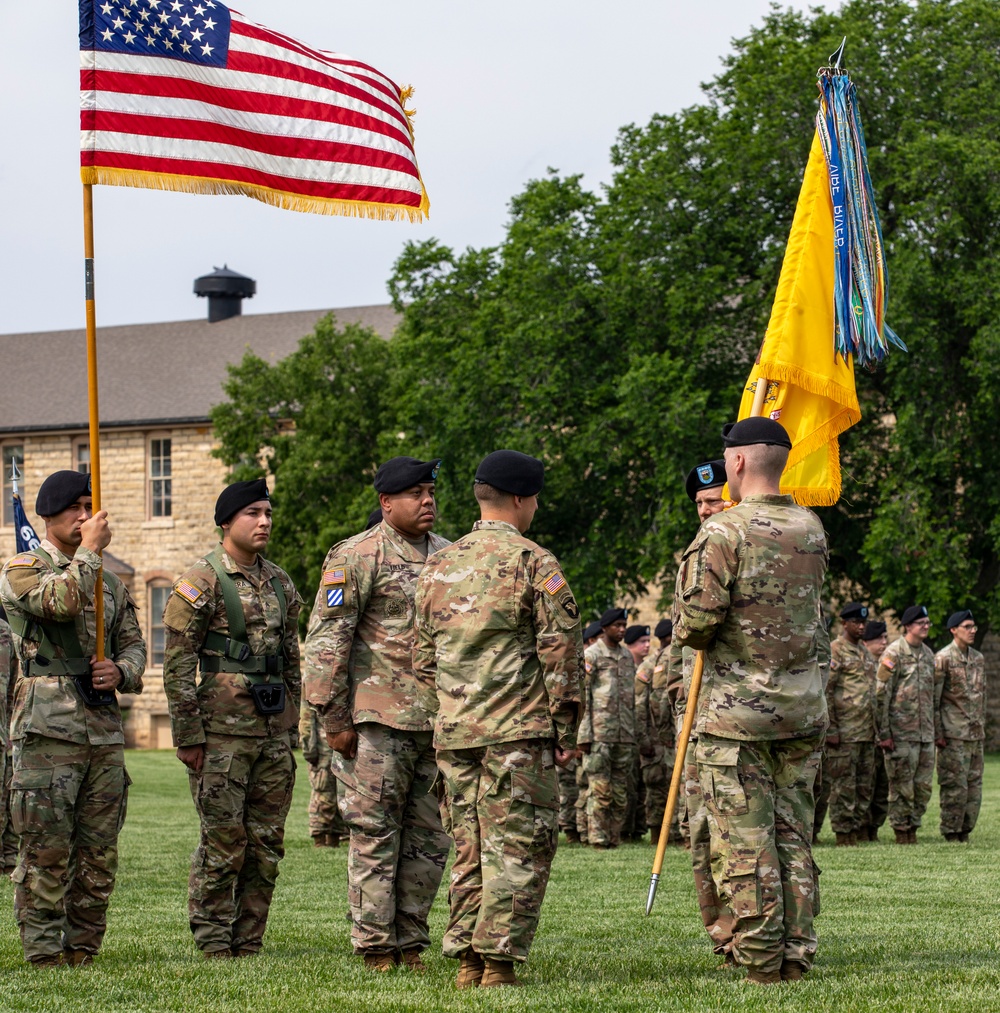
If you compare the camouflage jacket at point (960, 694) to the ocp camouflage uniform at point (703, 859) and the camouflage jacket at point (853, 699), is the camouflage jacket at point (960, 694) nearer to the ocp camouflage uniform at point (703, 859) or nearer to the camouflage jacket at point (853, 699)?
the camouflage jacket at point (853, 699)

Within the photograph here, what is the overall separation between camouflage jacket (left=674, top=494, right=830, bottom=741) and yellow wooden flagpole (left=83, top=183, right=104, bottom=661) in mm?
2772

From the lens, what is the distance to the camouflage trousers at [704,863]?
24.6ft

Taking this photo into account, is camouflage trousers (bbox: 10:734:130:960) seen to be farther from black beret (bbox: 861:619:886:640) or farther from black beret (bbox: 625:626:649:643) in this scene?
black beret (bbox: 861:619:886:640)

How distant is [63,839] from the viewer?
7777 mm

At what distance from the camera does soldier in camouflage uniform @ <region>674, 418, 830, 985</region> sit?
6.98 metres

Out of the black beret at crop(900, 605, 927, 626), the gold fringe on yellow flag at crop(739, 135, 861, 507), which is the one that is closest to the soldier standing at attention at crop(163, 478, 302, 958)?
the gold fringe on yellow flag at crop(739, 135, 861, 507)

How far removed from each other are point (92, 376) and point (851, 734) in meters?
10.8

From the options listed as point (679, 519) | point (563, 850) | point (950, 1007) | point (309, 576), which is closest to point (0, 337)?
point (309, 576)

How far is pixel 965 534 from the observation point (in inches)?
1297

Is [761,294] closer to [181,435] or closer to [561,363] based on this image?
[561,363]

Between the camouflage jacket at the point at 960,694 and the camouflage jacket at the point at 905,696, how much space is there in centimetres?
24

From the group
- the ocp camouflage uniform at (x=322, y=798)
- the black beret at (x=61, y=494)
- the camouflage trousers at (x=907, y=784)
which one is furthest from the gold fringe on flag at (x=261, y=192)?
the camouflage trousers at (x=907, y=784)

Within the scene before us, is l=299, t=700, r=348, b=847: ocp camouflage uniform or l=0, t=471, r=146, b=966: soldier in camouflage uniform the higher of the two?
l=0, t=471, r=146, b=966: soldier in camouflage uniform

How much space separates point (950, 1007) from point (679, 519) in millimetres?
27076
